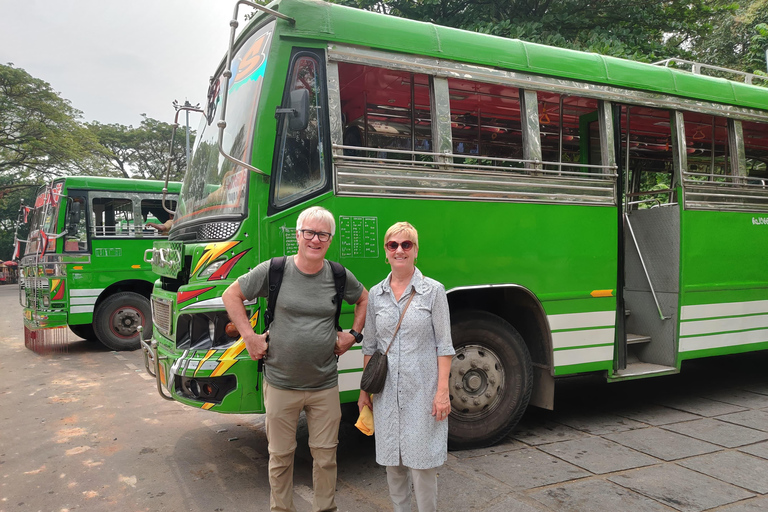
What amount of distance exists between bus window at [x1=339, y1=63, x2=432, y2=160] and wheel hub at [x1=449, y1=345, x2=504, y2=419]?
153 centimetres

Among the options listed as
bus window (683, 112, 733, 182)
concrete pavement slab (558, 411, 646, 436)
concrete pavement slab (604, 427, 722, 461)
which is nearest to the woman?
concrete pavement slab (604, 427, 722, 461)

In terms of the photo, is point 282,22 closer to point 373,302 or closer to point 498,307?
point 373,302

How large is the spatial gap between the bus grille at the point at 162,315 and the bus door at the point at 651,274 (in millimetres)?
3661

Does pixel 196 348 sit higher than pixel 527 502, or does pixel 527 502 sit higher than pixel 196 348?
pixel 196 348

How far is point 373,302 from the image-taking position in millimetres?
2875

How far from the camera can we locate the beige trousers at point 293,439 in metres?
2.85

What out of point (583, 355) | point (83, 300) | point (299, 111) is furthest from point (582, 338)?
point (83, 300)

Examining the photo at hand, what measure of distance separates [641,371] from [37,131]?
28.9 meters

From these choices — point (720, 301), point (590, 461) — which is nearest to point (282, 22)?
point (590, 461)

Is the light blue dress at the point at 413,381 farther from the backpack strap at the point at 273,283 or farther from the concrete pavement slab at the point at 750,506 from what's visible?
the concrete pavement slab at the point at 750,506

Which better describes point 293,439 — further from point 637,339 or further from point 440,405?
point 637,339

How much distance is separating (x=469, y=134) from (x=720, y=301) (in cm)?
299

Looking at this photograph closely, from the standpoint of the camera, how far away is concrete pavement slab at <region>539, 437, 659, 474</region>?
3.96 m

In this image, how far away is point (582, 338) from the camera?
4594 mm
